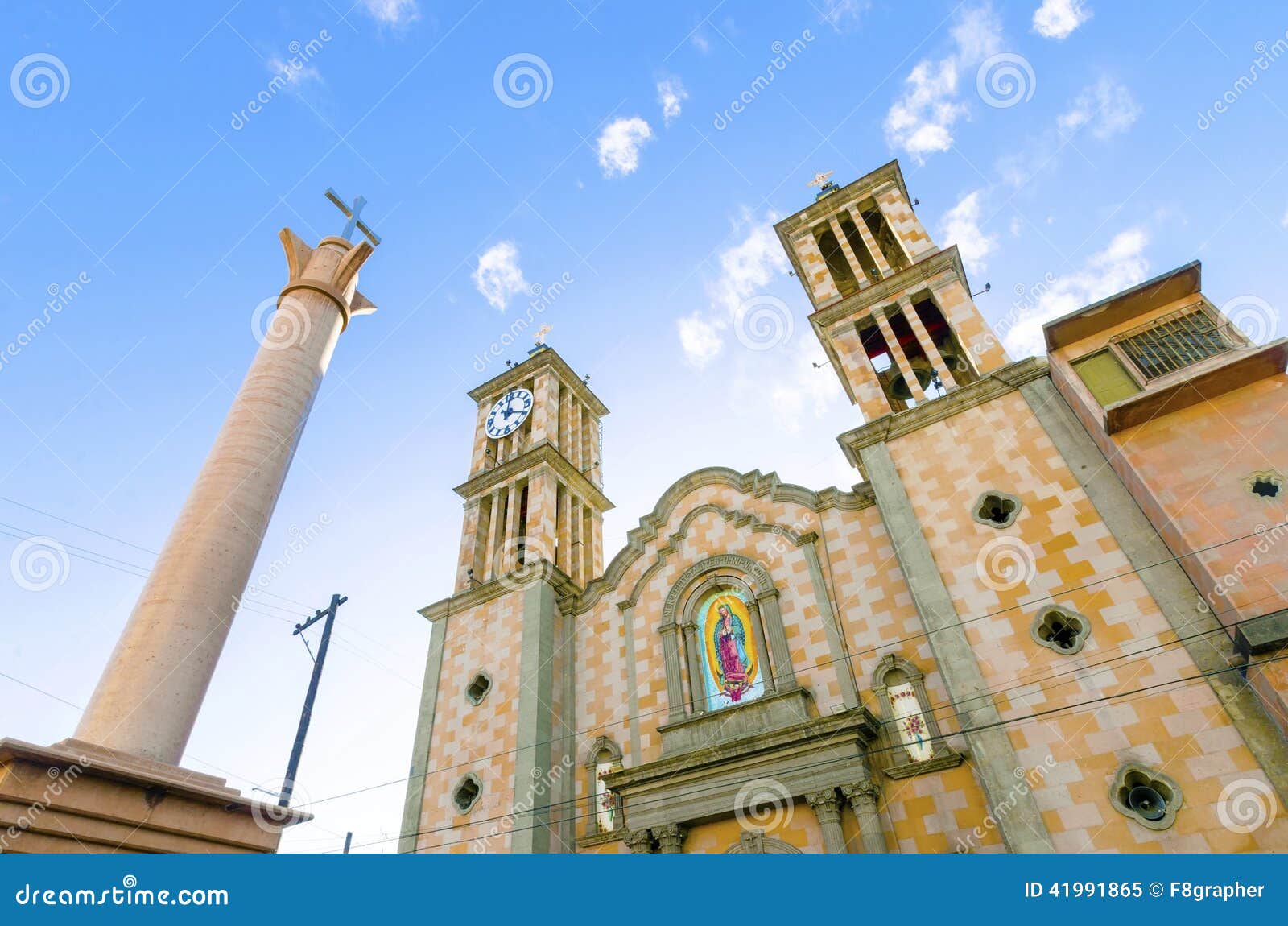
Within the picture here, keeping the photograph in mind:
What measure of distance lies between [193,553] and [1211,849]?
51.6 ft

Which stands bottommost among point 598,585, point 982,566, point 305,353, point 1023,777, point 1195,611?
point 1023,777

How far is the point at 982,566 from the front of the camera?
15.8 m

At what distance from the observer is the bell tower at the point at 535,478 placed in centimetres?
2497

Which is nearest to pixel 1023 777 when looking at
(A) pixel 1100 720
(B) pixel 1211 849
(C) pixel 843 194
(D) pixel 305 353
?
(A) pixel 1100 720

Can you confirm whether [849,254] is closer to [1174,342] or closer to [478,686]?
[1174,342]

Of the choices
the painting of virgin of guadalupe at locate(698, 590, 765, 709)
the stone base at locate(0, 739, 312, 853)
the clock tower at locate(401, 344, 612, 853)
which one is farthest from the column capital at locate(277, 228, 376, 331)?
the painting of virgin of guadalupe at locate(698, 590, 765, 709)

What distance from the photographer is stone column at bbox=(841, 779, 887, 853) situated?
47.3ft

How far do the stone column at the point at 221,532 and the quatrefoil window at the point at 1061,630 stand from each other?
1400 centimetres

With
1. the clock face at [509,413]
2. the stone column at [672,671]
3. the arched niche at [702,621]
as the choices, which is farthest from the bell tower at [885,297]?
the clock face at [509,413]

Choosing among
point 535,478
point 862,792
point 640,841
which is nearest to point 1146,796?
point 862,792

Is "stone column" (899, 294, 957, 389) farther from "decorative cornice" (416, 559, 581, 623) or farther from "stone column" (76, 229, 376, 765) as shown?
"stone column" (76, 229, 376, 765)

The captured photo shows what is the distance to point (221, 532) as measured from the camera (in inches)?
452

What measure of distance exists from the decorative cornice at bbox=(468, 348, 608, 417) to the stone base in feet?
70.9

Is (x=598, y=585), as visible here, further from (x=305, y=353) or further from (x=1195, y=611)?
(x=1195, y=611)
